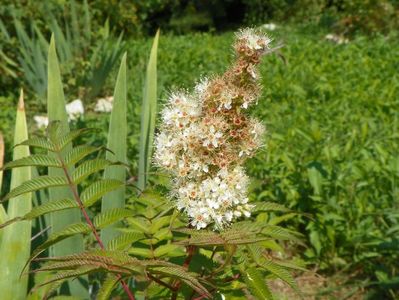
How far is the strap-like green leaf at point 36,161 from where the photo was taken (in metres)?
1.39

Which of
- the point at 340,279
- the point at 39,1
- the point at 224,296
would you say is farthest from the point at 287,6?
the point at 224,296

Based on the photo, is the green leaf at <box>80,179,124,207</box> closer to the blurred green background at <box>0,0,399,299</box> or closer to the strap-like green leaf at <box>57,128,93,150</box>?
the strap-like green leaf at <box>57,128,93,150</box>

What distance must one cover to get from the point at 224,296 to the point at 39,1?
7659mm

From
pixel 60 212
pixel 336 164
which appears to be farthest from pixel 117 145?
pixel 336 164

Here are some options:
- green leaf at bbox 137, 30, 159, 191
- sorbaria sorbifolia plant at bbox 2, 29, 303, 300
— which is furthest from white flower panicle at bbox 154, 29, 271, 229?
green leaf at bbox 137, 30, 159, 191

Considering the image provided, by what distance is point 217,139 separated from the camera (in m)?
1.29

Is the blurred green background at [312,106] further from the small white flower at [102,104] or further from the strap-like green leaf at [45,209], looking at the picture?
the strap-like green leaf at [45,209]

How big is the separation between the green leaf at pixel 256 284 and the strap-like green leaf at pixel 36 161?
0.47m

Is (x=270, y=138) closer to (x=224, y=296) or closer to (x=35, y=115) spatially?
(x=224, y=296)

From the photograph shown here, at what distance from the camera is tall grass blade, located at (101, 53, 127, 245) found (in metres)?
1.92

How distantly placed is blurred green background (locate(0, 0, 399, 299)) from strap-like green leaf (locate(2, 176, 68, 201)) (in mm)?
379

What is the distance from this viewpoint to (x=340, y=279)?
302cm

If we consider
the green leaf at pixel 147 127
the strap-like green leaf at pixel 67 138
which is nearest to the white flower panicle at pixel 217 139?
the strap-like green leaf at pixel 67 138

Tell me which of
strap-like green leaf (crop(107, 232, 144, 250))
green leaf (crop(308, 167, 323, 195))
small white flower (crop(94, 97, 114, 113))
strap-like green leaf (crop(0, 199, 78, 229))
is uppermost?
small white flower (crop(94, 97, 114, 113))
